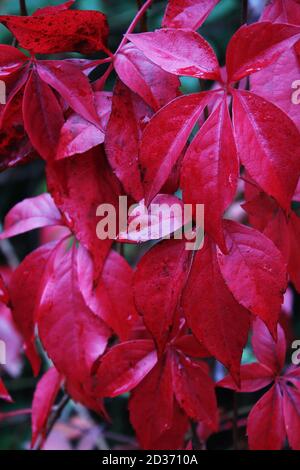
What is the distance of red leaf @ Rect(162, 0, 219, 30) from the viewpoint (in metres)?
0.52

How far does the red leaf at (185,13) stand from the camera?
0.52m

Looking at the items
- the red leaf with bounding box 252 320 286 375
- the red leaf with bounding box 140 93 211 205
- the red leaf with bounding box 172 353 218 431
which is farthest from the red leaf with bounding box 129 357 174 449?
the red leaf with bounding box 140 93 211 205

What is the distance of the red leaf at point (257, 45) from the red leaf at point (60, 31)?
4.5 inches

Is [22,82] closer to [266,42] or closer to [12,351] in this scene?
[266,42]

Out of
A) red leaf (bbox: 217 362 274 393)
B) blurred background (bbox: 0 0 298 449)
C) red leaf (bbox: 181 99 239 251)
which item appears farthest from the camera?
blurred background (bbox: 0 0 298 449)

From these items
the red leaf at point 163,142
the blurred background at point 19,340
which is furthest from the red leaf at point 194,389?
the blurred background at point 19,340

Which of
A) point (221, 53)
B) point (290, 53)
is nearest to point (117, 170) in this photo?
point (290, 53)

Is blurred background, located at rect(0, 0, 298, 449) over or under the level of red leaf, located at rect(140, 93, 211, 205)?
under

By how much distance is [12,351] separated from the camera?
51.2 inches

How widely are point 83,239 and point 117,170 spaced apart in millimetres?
69

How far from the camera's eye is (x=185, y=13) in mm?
525

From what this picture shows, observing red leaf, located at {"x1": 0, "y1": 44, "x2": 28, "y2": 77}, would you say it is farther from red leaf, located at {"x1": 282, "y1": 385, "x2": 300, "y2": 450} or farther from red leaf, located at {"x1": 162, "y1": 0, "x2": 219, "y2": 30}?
red leaf, located at {"x1": 282, "y1": 385, "x2": 300, "y2": 450}

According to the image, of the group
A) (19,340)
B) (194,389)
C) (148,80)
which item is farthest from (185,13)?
(19,340)

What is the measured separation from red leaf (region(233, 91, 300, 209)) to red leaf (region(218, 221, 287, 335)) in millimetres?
44
